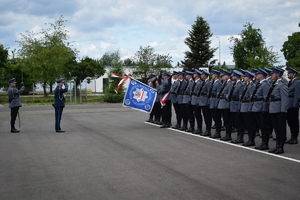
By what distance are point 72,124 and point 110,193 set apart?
461 inches

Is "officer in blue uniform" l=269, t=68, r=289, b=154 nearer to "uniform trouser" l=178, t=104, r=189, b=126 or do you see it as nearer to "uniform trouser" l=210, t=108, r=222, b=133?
"uniform trouser" l=210, t=108, r=222, b=133

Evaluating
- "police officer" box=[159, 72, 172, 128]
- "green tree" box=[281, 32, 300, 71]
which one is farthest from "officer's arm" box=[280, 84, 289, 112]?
"green tree" box=[281, 32, 300, 71]

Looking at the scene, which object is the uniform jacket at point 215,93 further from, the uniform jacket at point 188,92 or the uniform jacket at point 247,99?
the uniform jacket at point 247,99

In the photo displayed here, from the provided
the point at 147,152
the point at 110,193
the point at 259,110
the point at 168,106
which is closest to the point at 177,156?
the point at 147,152

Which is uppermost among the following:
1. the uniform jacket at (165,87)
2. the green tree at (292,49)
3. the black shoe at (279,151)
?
the green tree at (292,49)

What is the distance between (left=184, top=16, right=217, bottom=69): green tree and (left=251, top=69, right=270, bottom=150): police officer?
6194 centimetres

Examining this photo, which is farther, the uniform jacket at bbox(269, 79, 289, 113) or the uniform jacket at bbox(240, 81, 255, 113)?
the uniform jacket at bbox(240, 81, 255, 113)

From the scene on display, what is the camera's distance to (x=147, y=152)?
10.7 m

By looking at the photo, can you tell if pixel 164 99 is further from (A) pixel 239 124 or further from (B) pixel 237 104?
(A) pixel 239 124

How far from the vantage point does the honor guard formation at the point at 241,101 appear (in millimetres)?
10578

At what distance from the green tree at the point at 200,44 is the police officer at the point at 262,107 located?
61940 millimetres

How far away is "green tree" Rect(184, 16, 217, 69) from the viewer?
72875 millimetres

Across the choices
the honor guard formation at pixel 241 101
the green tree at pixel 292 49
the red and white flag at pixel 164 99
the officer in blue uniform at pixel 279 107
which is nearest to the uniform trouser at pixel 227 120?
the honor guard formation at pixel 241 101

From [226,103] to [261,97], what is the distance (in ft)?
6.10
